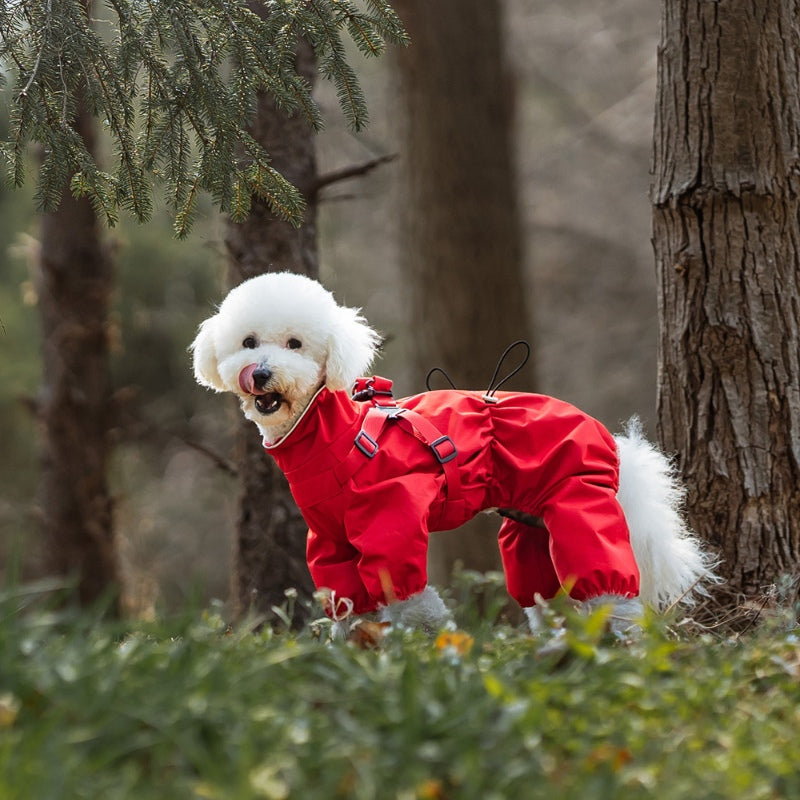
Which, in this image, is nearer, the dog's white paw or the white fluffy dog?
the dog's white paw

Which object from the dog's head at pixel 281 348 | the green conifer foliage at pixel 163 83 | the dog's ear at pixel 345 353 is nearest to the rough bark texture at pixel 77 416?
the green conifer foliage at pixel 163 83

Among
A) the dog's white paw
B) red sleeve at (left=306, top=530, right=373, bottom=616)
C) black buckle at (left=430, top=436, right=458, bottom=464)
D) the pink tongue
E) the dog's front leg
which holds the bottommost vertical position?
the dog's white paw

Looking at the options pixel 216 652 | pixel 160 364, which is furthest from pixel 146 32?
pixel 160 364

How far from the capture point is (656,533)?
412 centimetres

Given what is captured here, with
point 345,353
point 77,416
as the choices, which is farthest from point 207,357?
point 77,416

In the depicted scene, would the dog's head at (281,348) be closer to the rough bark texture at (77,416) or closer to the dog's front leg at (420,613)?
the dog's front leg at (420,613)

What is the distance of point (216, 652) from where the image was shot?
260cm

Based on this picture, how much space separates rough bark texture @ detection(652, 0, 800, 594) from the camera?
4312mm

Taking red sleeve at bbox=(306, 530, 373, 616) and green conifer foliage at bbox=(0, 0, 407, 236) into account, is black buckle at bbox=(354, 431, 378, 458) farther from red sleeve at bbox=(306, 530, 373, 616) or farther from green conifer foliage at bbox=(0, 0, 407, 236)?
→ green conifer foliage at bbox=(0, 0, 407, 236)

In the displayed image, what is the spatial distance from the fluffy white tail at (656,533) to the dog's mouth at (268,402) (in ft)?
4.53

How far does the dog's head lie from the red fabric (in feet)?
0.36

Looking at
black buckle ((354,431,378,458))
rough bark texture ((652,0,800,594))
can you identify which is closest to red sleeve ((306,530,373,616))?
black buckle ((354,431,378,458))

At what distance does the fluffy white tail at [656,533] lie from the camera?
4105 millimetres

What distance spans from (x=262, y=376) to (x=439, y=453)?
703 mm
